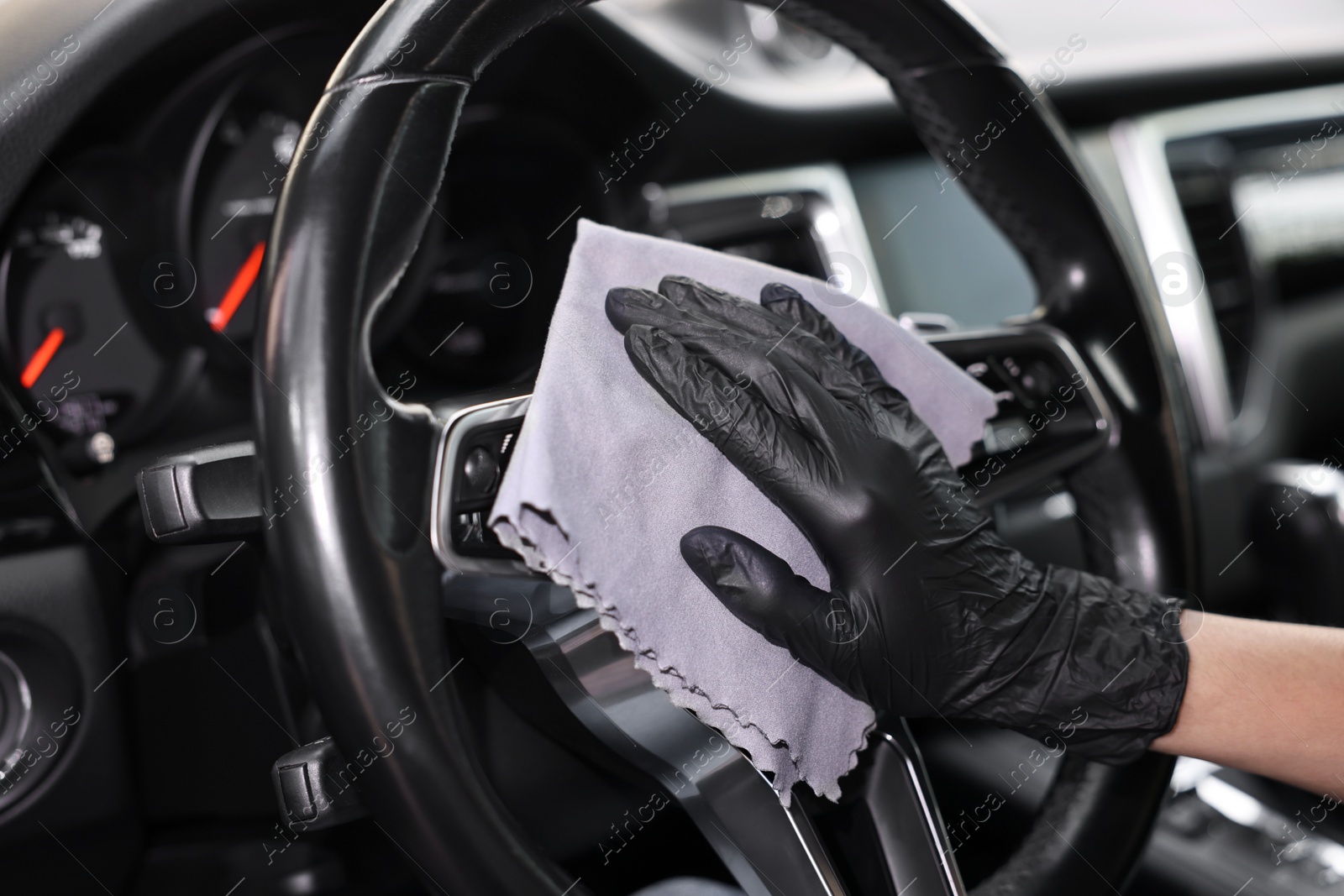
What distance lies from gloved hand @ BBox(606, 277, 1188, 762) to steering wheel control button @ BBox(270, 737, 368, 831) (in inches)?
7.7

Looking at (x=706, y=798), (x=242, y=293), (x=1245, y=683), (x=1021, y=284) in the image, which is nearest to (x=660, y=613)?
(x=706, y=798)

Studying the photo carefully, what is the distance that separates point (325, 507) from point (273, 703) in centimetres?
50

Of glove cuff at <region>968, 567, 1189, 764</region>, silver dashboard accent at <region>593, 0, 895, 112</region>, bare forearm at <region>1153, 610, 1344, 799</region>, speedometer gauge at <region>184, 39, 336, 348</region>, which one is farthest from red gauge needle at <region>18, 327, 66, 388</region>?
bare forearm at <region>1153, 610, 1344, 799</region>

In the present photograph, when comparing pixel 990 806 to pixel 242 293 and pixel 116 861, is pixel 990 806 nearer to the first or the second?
pixel 116 861

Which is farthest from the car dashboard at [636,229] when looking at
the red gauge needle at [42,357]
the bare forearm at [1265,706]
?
the bare forearm at [1265,706]

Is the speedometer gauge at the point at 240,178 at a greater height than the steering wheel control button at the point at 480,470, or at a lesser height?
greater

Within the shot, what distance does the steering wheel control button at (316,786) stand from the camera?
506mm

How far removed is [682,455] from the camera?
22.1 inches

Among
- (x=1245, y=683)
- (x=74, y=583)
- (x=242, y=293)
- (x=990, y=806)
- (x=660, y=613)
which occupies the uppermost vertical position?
(x=242, y=293)

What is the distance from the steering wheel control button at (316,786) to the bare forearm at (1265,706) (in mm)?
496

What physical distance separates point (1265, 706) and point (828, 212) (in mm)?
845

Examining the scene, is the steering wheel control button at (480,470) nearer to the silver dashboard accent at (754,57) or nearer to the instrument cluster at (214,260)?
the instrument cluster at (214,260)

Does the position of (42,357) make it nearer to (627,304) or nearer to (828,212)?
(627,304)

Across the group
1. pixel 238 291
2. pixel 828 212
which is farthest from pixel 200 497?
pixel 828 212
